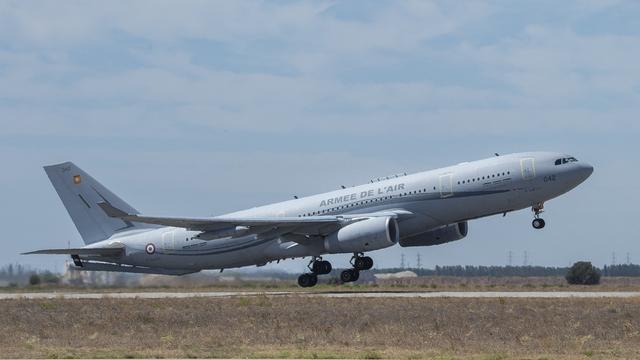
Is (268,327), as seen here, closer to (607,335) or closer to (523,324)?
(523,324)

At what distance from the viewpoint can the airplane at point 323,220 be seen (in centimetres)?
5022

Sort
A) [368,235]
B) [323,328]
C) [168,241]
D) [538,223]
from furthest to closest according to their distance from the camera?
[168,241]
[538,223]
[368,235]
[323,328]

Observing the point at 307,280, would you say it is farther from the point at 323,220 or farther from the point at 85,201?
the point at 85,201

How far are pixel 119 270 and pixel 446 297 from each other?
21.1 metres

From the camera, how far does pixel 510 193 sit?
50.2 metres

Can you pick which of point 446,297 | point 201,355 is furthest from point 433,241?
point 201,355

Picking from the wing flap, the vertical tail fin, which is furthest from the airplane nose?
the vertical tail fin

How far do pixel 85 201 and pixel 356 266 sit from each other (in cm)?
1461

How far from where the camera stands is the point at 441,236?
55.7 m

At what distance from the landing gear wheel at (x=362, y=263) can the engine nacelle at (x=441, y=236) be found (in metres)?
2.90

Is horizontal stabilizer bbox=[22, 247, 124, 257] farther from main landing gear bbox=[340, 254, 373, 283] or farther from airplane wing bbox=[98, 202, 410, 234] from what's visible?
main landing gear bbox=[340, 254, 373, 283]

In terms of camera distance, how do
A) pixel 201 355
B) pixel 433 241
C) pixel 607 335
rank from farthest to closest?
1. pixel 433 241
2. pixel 607 335
3. pixel 201 355

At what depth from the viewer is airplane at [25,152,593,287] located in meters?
50.2

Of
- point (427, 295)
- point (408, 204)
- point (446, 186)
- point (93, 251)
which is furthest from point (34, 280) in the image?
point (427, 295)
